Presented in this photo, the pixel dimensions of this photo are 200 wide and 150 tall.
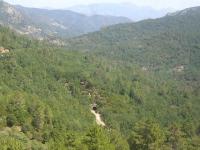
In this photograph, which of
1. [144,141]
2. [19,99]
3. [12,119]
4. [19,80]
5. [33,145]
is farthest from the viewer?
[19,80]

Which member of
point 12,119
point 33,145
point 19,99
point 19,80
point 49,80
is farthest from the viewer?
point 49,80

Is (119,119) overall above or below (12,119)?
below

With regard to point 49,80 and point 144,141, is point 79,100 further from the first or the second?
point 144,141

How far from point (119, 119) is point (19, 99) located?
5543 cm

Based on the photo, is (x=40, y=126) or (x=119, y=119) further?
(x=119, y=119)

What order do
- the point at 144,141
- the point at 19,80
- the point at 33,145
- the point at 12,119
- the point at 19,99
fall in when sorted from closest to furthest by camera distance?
1. the point at 144,141
2. the point at 33,145
3. the point at 12,119
4. the point at 19,99
5. the point at 19,80

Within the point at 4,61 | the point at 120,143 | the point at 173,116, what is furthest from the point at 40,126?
the point at 173,116

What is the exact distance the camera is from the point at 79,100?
179250 millimetres

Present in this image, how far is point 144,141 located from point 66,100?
90949mm

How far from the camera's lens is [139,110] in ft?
625

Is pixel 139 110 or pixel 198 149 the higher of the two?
pixel 198 149

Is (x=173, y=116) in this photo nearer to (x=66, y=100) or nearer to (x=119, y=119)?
(x=119, y=119)

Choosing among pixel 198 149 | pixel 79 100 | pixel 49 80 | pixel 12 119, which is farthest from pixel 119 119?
pixel 198 149

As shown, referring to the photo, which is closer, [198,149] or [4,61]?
[198,149]
